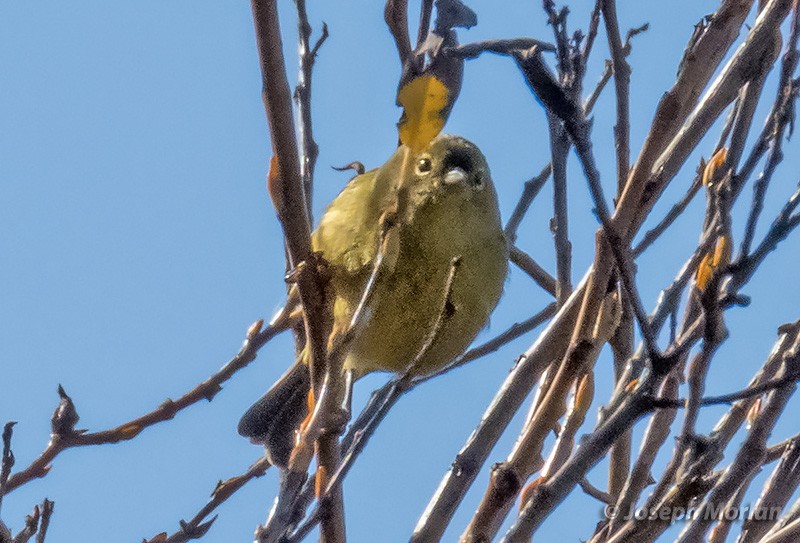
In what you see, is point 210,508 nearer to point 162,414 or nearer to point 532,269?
point 162,414

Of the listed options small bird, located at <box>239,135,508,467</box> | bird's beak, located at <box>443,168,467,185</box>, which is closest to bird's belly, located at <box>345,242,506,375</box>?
small bird, located at <box>239,135,508,467</box>

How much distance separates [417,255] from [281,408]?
0.90 metres

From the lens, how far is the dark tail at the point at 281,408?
3.37m

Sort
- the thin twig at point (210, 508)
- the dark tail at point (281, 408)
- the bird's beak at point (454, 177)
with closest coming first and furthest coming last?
the thin twig at point (210, 508) < the bird's beak at point (454, 177) < the dark tail at point (281, 408)

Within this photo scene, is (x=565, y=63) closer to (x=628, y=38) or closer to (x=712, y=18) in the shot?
(x=712, y=18)

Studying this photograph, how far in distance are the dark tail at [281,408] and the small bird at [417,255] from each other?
22mm

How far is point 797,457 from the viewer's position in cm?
174

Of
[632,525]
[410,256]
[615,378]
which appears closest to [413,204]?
[410,256]

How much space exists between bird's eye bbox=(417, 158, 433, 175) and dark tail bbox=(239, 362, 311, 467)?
2.49 feet

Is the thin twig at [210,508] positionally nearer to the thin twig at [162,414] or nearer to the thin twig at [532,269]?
the thin twig at [162,414]

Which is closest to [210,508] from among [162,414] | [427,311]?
[162,414]

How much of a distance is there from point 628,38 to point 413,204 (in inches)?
30.2

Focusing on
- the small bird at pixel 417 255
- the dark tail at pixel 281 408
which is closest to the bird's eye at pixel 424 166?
the small bird at pixel 417 255

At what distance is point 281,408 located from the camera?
346 cm
